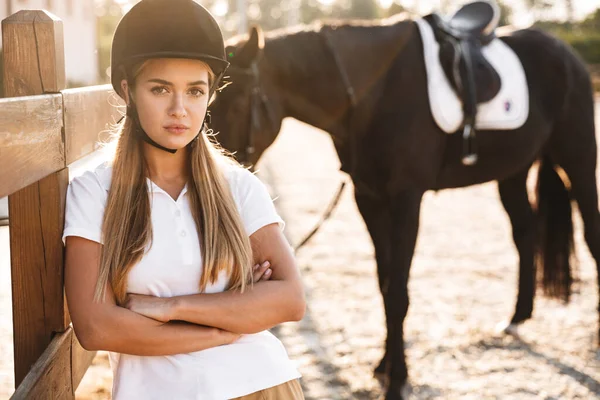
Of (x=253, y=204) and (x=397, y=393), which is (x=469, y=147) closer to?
(x=397, y=393)

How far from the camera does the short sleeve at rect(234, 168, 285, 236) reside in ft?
6.07

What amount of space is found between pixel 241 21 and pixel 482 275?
18893 mm

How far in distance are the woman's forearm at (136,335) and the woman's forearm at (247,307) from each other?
0.13 feet

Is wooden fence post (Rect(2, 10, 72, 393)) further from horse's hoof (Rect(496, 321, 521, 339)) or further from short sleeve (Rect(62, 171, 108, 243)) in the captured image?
horse's hoof (Rect(496, 321, 521, 339))

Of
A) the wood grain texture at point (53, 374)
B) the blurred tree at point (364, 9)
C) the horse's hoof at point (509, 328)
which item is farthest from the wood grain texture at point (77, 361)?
the blurred tree at point (364, 9)

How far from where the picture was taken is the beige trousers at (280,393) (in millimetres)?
1715

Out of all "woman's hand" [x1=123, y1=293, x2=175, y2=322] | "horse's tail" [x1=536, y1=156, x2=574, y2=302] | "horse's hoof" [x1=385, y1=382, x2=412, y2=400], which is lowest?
"horse's hoof" [x1=385, y1=382, x2=412, y2=400]

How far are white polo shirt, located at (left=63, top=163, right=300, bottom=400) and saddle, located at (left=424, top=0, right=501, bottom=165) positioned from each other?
2532mm

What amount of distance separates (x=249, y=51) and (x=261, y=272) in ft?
6.33

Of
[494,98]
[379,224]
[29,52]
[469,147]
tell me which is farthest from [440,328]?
[29,52]

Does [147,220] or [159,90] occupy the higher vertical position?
[159,90]

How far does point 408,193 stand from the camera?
370 cm

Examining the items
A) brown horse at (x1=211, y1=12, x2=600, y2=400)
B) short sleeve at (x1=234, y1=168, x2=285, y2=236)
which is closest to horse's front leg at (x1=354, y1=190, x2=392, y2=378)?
brown horse at (x1=211, y1=12, x2=600, y2=400)

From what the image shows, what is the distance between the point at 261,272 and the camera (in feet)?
6.02
